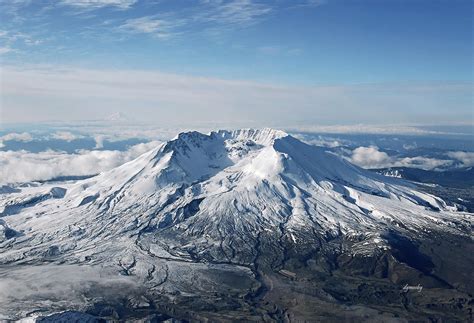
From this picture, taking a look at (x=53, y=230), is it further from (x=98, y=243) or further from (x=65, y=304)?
(x=65, y=304)

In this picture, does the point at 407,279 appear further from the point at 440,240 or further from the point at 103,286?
the point at 103,286

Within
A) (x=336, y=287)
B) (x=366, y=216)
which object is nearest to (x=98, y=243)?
(x=336, y=287)

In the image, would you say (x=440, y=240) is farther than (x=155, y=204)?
No

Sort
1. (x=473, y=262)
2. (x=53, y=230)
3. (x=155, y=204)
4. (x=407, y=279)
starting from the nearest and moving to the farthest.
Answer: (x=407, y=279)
(x=473, y=262)
(x=53, y=230)
(x=155, y=204)

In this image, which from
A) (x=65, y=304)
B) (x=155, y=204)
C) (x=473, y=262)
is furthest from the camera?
(x=155, y=204)

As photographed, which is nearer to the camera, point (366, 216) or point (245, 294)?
point (245, 294)

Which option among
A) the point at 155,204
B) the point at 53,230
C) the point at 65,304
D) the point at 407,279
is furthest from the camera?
the point at 155,204

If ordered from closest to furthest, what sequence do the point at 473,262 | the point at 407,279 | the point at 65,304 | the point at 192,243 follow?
1. the point at 65,304
2. the point at 407,279
3. the point at 473,262
4. the point at 192,243

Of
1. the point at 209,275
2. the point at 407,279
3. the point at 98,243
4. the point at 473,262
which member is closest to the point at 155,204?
the point at 98,243
